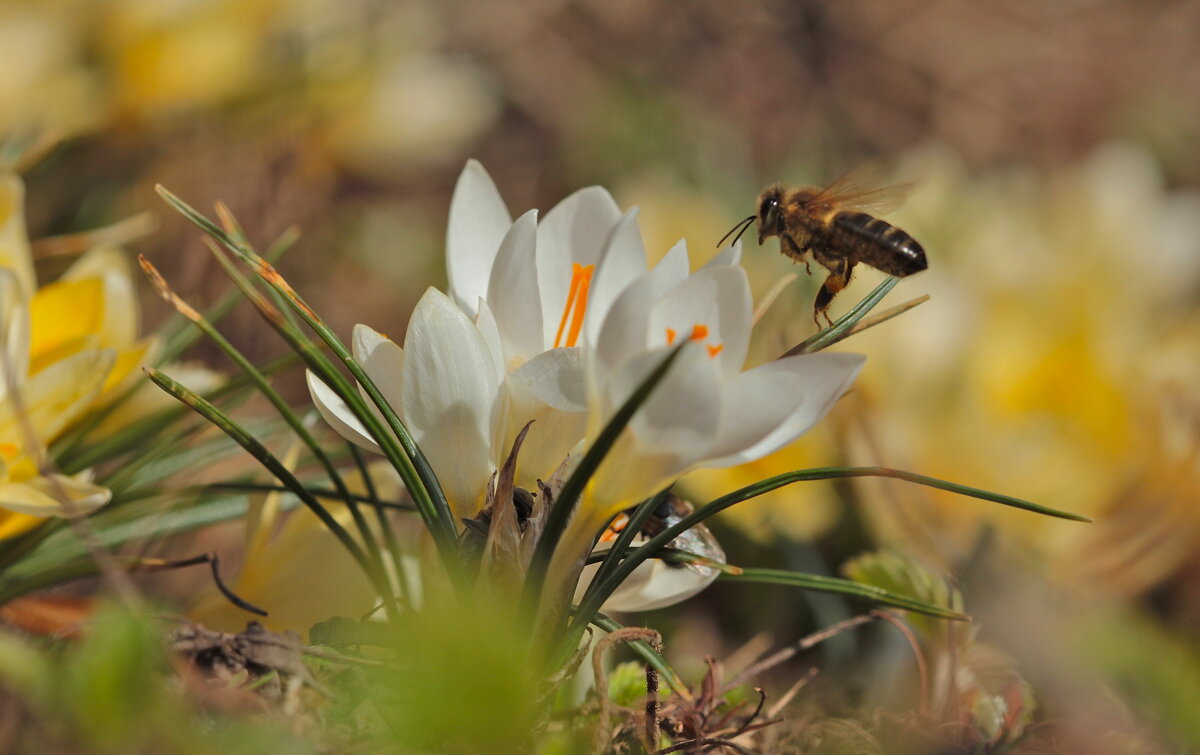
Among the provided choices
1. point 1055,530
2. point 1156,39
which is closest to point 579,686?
point 1055,530

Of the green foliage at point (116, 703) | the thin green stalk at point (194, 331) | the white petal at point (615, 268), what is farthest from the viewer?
the thin green stalk at point (194, 331)

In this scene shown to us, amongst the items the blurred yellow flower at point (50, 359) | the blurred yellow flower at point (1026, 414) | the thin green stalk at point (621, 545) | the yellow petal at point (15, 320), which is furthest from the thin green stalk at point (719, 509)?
the blurred yellow flower at point (1026, 414)

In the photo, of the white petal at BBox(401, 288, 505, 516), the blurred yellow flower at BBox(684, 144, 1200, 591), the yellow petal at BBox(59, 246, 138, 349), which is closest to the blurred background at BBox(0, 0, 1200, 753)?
the blurred yellow flower at BBox(684, 144, 1200, 591)

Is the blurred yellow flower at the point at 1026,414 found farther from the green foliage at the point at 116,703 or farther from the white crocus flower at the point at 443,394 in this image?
the green foliage at the point at 116,703

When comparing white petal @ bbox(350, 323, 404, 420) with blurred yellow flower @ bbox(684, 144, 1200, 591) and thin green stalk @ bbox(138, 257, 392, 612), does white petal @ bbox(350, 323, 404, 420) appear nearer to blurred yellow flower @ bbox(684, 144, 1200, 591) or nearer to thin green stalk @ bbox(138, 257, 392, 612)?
thin green stalk @ bbox(138, 257, 392, 612)

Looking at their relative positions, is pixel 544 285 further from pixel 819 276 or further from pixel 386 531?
pixel 819 276

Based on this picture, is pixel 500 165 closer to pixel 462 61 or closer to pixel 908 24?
pixel 462 61

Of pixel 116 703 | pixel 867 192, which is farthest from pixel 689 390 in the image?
pixel 867 192
